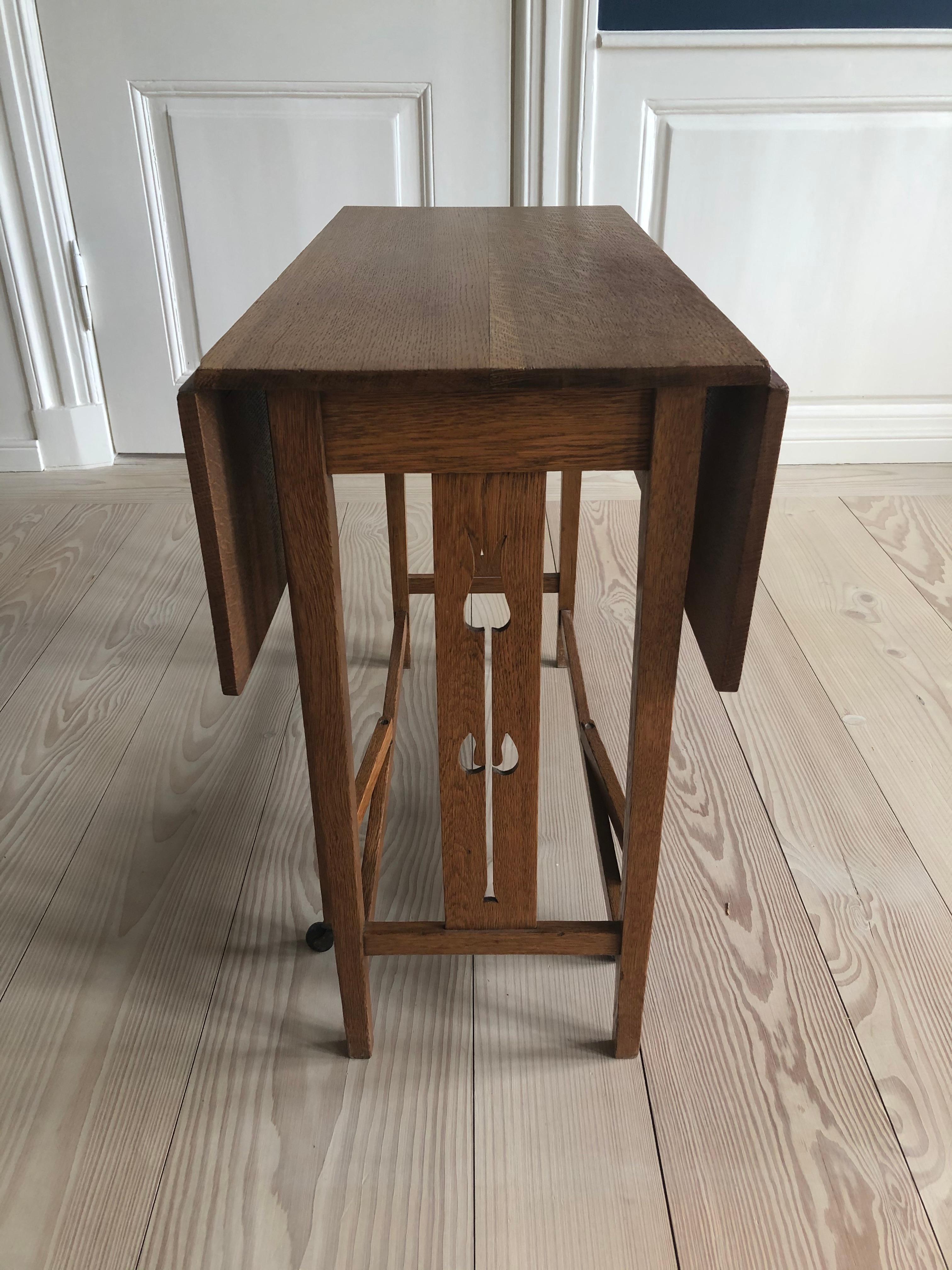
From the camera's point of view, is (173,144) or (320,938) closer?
(320,938)

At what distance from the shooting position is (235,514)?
78 centimetres

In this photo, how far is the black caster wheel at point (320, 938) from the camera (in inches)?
44.3

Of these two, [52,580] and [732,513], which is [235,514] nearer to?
[732,513]

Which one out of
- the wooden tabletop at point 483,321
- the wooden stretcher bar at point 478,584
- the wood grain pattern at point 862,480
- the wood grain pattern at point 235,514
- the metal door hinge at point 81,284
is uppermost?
the wooden tabletop at point 483,321

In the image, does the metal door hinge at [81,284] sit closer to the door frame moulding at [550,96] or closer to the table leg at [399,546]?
the door frame moulding at [550,96]

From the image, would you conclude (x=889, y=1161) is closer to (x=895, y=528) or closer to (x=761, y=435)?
(x=761, y=435)

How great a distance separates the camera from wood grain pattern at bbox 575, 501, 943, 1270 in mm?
843

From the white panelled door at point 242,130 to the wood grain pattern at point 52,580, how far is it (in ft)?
1.63

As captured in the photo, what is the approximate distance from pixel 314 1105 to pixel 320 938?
0.21 meters

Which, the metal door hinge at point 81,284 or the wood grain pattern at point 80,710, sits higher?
the metal door hinge at point 81,284

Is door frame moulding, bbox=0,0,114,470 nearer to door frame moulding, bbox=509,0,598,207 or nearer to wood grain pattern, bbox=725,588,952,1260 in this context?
door frame moulding, bbox=509,0,598,207

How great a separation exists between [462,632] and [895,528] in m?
1.73

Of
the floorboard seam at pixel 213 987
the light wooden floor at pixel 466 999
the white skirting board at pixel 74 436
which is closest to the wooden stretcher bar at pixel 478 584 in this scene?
the light wooden floor at pixel 466 999

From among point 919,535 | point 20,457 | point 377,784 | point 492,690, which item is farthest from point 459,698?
point 20,457
